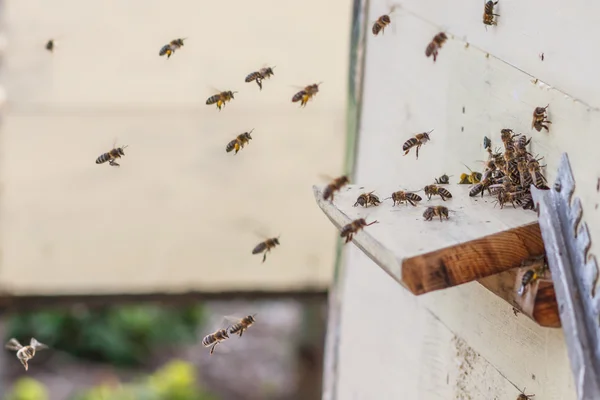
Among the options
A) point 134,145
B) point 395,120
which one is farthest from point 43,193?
point 395,120

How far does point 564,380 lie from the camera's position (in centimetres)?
211

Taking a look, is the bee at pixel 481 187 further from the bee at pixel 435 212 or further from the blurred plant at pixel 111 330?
the blurred plant at pixel 111 330

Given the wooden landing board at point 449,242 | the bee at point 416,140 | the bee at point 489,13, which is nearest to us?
the wooden landing board at point 449,242

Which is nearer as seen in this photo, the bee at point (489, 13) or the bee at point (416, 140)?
the bee at point (489, 13)

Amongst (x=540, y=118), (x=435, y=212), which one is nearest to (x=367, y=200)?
(x=435, y=212)

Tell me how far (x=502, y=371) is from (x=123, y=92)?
415 centimetres

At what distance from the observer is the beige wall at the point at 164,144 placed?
587cm

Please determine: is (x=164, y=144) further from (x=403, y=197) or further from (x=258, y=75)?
(x=403, y=197)

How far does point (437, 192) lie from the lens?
2348 mm

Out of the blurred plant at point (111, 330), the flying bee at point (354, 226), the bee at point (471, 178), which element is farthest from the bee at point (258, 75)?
the blurred plant at point (111, 330)

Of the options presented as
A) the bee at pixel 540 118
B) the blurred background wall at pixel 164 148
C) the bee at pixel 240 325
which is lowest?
the bee at pixel 540 118

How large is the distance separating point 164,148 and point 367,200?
14.0 ft

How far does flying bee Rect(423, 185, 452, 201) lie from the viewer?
7.65ft

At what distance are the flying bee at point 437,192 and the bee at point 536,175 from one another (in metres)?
0.25
